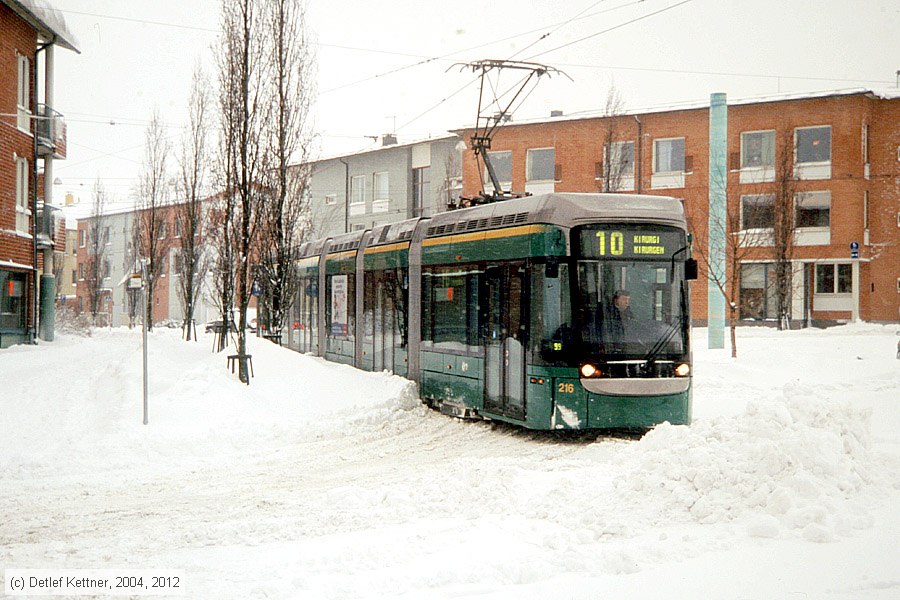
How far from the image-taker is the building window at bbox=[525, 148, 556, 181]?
4700cm

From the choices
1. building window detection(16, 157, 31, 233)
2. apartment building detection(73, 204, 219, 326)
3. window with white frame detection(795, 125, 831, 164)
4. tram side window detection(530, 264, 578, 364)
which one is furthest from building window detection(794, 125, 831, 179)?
apartment building detection(73, 204, 219, 326)

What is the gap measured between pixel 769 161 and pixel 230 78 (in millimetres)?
30333

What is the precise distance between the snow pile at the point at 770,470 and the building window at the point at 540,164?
38748 millimetres

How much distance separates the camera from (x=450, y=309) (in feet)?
49.6

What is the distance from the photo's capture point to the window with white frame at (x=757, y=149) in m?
42.8

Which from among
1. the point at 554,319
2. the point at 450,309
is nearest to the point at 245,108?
the point at 450,309

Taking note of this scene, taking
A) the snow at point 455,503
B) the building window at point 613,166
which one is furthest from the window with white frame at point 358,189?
the snow at point 455,503

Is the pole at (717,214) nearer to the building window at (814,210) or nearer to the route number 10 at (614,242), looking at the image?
the building window at (814,210)

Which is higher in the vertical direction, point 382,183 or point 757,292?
point 382,183

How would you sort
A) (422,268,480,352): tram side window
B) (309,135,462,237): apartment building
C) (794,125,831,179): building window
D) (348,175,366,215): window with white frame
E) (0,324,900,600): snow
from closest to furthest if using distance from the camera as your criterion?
(0,324,900,600): snow < (422,268,480,352): tram side window < (794,125,831,179): building window < (309,135,462,237): apartment building < (348,175,366,215): window with white frame

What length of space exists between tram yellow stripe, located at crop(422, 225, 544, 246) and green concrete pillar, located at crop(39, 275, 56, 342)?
1945 centimetres

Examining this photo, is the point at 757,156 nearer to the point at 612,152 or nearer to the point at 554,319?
the point at 612,152

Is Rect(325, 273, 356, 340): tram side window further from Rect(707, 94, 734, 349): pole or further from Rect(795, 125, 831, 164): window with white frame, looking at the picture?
Rect(795, 125, 831, 164): window with white frame

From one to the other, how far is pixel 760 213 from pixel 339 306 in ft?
85.6
